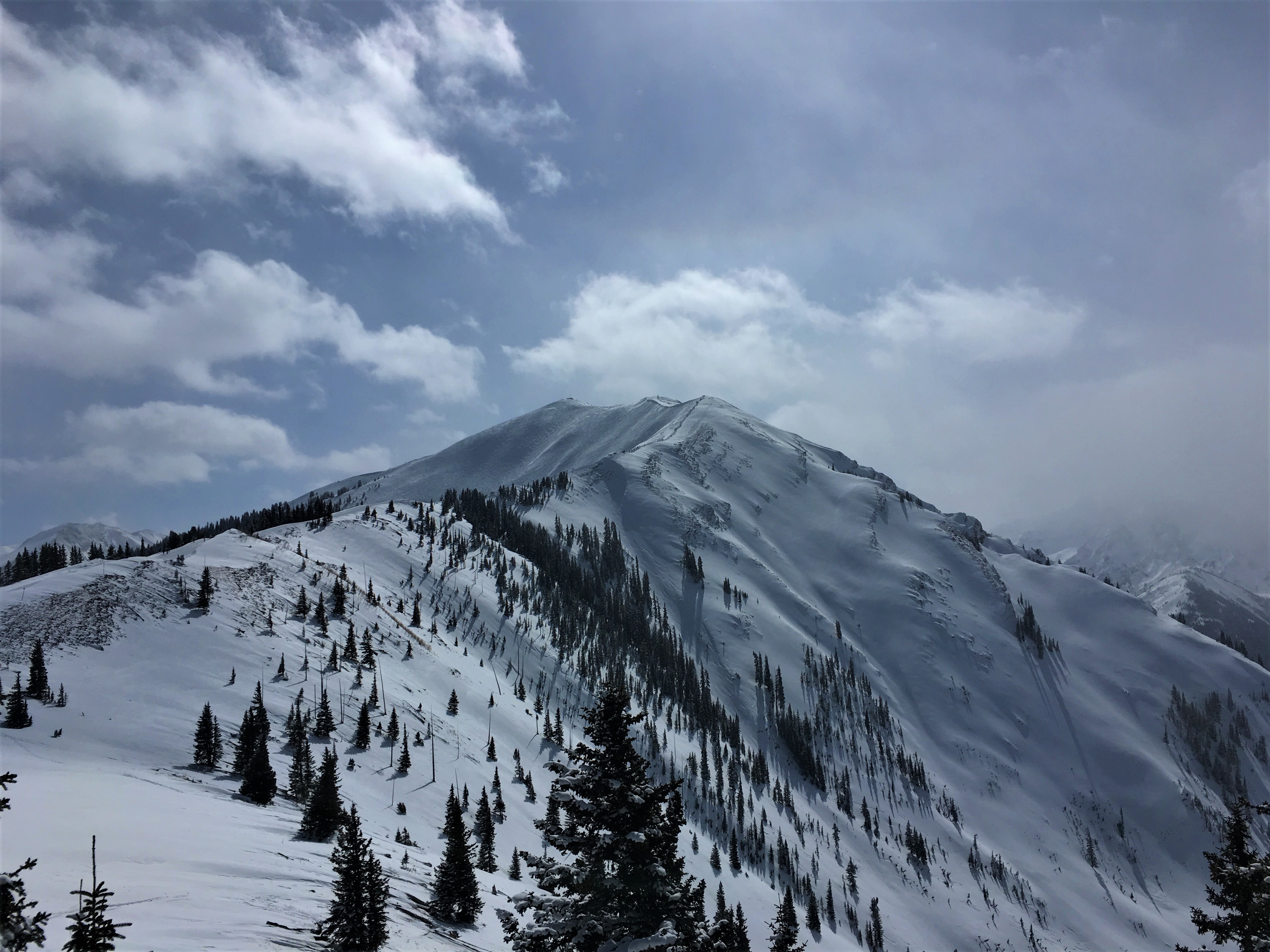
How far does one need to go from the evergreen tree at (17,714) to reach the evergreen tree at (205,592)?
4312 centimetres

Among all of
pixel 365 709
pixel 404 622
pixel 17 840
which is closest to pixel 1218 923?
pixel 17 840

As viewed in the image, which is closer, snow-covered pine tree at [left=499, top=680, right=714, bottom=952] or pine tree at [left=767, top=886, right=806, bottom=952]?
snow-covered pine tree at [left=499, top=680, right=714, bottom=952]


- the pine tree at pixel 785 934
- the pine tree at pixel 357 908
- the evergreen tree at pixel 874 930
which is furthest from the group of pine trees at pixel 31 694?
the evergreen tree at pixel 874 930

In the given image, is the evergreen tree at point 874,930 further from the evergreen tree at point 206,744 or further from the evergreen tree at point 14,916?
the evergreen tree at point 14,916

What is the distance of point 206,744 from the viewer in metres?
65.5

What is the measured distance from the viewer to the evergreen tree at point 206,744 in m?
65.4

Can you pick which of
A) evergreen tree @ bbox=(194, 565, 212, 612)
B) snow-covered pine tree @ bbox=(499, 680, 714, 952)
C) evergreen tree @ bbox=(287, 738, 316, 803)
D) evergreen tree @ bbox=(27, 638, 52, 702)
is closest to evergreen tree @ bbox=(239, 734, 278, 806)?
evergreen tree @ bbox=(287, 738, 316, 803)

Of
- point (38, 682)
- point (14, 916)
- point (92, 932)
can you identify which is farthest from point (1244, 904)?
point (38, 682)

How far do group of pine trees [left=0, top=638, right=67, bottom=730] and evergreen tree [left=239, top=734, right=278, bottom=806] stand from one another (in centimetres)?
2467

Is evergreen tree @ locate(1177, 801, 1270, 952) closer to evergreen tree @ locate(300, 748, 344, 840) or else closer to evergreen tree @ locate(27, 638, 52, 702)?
evergreen tree @ locate(300, 748, 344, 840)

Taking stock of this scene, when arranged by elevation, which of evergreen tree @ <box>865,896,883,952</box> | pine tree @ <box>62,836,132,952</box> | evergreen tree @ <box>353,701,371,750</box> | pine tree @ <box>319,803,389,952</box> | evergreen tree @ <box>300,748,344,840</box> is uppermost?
pine tree @ <box>62,836,132,952</box>

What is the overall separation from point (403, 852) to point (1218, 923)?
51.8 m

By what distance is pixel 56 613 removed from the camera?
90938 millimetres

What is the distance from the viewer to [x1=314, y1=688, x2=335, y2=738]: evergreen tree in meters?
90.4
